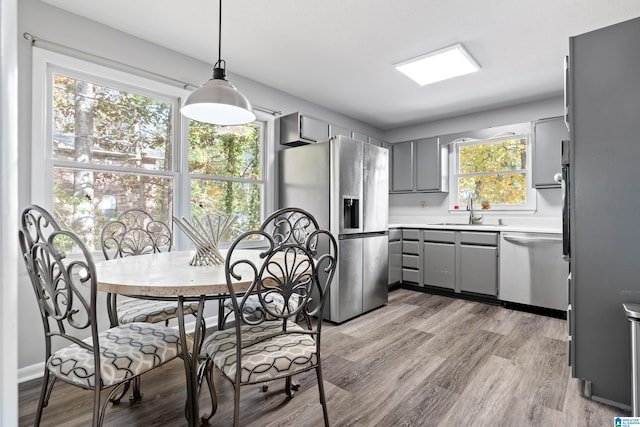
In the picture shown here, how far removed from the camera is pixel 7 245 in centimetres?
39

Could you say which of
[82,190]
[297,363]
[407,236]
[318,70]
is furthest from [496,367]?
[82,190]

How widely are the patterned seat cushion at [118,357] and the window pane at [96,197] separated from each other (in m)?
1.22

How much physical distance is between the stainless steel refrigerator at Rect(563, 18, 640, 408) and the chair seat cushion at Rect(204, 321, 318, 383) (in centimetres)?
160

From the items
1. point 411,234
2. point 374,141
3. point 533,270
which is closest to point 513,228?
point 533,270

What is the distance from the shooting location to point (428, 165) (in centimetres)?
462

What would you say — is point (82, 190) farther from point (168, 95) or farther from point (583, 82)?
point (583, 82)

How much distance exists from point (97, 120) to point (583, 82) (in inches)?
128

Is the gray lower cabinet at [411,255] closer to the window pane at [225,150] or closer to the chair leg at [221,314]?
the window pane at [225,150]

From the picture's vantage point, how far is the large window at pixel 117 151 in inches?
85.1

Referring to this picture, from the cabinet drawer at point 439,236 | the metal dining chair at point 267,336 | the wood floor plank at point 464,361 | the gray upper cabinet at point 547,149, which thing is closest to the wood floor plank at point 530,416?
the wood floor plank at point 464,361

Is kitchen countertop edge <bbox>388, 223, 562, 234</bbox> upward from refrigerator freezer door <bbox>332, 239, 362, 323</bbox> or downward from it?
upward

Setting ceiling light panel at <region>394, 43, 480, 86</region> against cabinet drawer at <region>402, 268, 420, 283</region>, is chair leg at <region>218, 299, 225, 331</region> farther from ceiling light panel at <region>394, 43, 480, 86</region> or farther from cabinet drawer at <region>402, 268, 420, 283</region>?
cabinet drawer at <region>402, 268, 420, 283</region>

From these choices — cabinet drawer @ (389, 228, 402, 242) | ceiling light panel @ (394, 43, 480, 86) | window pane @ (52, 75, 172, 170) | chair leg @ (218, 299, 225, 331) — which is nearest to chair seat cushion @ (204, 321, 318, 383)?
chair leg @ (218, 299, 225, 331)

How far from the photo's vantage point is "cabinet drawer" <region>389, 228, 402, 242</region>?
428 centimetres
